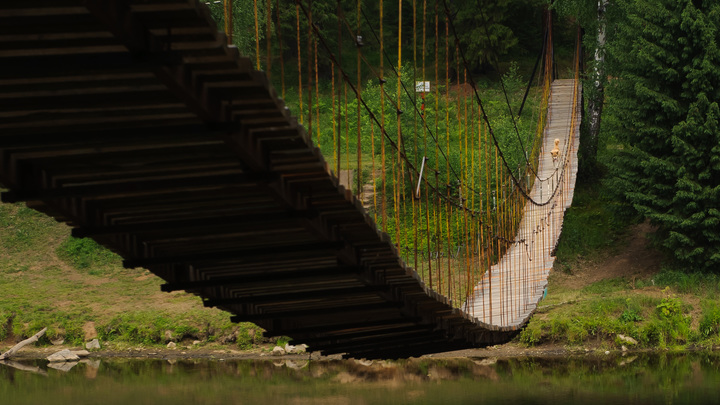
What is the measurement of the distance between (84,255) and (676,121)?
498 inches

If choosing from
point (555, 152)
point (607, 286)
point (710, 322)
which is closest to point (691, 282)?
point (710, 322)

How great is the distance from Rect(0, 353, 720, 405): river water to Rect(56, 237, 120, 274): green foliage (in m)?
3.27

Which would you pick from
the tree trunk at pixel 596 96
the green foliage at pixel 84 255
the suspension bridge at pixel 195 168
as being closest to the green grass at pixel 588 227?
the tree trunk at pixel 596 96

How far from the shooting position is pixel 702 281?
23000 millimetres

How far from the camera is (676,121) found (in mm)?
23406

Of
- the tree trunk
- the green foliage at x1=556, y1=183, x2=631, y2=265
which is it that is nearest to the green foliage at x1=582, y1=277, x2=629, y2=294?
the green foliage at x1=556, y1=183, x2=631, y2=265

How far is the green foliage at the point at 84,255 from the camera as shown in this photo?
2789 centimetres

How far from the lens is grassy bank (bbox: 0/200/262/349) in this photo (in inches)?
980

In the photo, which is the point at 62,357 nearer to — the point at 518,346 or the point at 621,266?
the point at 518,346

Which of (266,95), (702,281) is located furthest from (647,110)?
(266,95)

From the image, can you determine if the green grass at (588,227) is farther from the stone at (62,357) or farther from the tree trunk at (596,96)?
the stone at (62,357)

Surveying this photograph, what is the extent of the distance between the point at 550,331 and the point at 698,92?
16.0 ft

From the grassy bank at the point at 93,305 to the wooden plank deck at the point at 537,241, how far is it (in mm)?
5855

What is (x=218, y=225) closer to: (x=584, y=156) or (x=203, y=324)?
(x=203, y=324)
